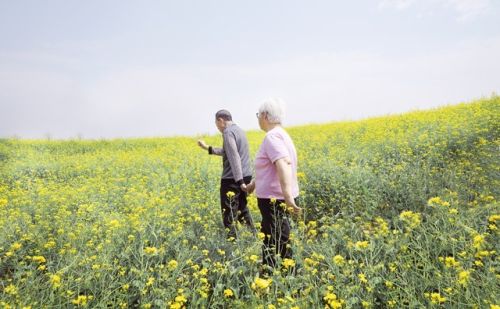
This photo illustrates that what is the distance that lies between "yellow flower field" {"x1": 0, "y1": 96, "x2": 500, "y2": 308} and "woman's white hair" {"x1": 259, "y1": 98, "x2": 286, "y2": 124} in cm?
115

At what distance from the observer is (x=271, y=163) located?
3.70 metres

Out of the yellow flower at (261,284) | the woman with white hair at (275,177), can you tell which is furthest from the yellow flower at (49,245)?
the yellow flower at (261,284)

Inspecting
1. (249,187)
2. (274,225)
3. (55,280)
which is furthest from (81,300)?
(249,187)

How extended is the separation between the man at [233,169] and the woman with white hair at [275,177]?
3.84ft

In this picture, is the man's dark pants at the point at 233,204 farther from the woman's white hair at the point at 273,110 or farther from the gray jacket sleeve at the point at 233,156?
the woman's white hair at the point at 273,110

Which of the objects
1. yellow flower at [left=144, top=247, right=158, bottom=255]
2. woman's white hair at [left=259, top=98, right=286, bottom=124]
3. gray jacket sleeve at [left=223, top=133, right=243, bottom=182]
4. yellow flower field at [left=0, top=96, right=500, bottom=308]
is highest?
woman's white hair at [left=259, top=98, right=286, bottom=124]

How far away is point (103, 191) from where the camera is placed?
305 inches

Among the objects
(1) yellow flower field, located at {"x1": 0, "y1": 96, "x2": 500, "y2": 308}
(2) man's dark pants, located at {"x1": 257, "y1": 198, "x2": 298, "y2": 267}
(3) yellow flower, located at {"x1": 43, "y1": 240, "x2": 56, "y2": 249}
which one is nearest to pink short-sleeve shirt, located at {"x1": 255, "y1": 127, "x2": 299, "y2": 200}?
(2) man's dark pants, located at {"x1": 257, "y1": 198, "x2": 298, "y2": 267}

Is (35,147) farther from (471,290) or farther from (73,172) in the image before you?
(471,290)

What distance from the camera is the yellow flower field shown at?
10.6 ft

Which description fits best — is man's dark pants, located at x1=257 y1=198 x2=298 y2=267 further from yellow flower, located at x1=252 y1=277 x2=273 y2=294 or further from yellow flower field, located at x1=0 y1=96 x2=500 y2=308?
yellow flower, located at x1=252 y1=277 x2=273 y2=294

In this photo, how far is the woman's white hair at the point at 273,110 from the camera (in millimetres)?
3684

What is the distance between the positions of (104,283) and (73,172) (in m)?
9.89

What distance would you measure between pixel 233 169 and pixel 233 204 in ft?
1.70
